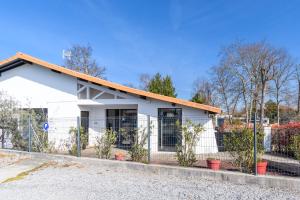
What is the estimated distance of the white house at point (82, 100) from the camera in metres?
12.2

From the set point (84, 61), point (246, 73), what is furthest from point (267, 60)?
point (84, 61)

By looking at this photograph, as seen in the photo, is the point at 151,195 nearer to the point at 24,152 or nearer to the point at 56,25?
the point at 24,152

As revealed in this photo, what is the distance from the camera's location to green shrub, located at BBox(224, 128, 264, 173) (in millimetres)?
7109

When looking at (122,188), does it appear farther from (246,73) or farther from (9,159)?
(246,73)

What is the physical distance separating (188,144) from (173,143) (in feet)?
8.90

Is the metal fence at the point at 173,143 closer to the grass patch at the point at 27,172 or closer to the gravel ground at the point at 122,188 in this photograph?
the gravel ground at the point at 122,188

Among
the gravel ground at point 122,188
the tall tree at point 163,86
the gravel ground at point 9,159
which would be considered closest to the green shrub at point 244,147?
the gravel ground at point 122,188

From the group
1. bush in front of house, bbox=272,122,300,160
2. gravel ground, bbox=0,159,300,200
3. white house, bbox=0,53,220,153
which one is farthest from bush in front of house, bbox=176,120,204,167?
bush in front of house, bbox=272,122,300,160

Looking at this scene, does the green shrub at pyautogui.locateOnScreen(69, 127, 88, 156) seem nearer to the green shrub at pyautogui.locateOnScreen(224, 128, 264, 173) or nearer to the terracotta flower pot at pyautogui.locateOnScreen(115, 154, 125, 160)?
the terracotta flower pot at pyautogui.locateOnScreen(115, 154, 125, 160)

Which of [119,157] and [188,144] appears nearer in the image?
[188,144]

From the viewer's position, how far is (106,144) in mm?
9609

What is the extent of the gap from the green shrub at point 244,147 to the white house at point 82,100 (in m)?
4.09

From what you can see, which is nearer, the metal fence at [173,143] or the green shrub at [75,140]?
the metal fence at [173,143]

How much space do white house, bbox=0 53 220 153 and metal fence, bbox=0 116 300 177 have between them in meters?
0.11
